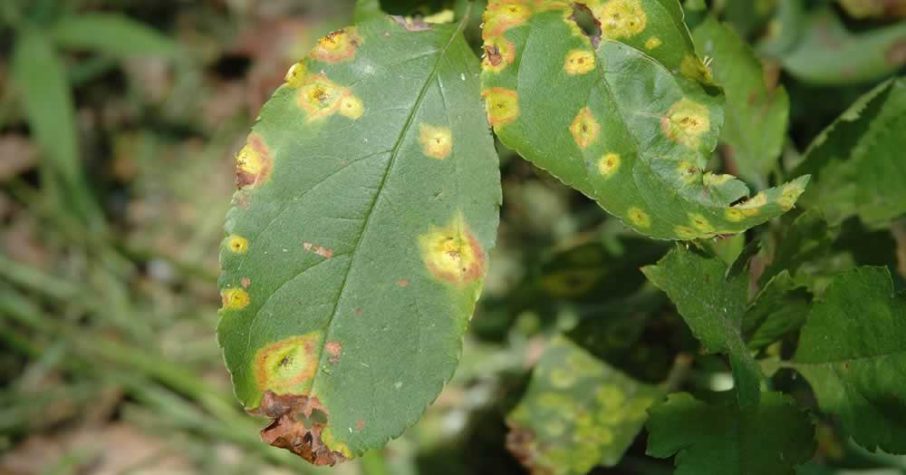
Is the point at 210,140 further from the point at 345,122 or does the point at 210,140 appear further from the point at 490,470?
the point at 345,122

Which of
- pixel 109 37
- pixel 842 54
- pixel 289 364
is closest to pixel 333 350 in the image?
pixel 289 364

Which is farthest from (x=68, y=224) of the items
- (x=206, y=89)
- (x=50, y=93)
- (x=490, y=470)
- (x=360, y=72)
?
(x=360, y=72)

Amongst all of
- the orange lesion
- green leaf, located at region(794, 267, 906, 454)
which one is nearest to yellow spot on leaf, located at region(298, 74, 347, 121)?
the orange lesion

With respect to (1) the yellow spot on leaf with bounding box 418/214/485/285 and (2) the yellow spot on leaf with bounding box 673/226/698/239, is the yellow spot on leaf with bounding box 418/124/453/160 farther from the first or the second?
(2) the yellow spot on leaf with bounding box 673/226/698/239

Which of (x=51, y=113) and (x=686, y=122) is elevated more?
(x=686, y=122)

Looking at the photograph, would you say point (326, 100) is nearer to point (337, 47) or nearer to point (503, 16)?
point (337, 47)

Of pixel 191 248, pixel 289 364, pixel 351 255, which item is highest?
pixel 351 255

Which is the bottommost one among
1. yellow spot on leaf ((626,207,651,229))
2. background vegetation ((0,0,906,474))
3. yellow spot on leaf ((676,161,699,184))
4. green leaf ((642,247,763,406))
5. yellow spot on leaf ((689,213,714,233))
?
background vegetation ((0,0,906,474))
